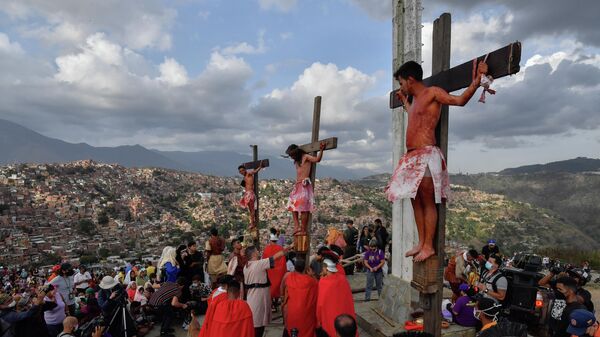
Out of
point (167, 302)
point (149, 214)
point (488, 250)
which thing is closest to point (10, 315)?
point (167, 302)

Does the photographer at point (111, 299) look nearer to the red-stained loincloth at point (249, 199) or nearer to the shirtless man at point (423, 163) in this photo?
the red-stained loincloth at point (249, 199)

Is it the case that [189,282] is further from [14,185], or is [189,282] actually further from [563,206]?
[563,206]

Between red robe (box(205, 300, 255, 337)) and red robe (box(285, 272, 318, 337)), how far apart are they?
40.7 inches

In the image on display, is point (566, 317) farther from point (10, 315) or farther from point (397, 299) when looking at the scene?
point (10, 315)

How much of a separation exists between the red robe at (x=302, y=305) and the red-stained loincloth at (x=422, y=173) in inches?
98.7

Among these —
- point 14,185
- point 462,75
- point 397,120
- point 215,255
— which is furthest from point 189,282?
point 14,185

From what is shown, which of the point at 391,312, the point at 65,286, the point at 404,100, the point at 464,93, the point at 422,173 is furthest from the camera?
the point at 65,286

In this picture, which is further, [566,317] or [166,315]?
[166,315]

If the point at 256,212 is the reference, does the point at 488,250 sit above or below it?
below

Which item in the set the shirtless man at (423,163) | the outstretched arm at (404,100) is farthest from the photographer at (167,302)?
the outstretched arm at (404,100)

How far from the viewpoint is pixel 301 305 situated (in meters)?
5.01

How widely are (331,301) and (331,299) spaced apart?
3cm

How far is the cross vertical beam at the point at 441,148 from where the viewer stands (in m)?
3.14

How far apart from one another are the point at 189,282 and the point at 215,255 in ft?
2.64
